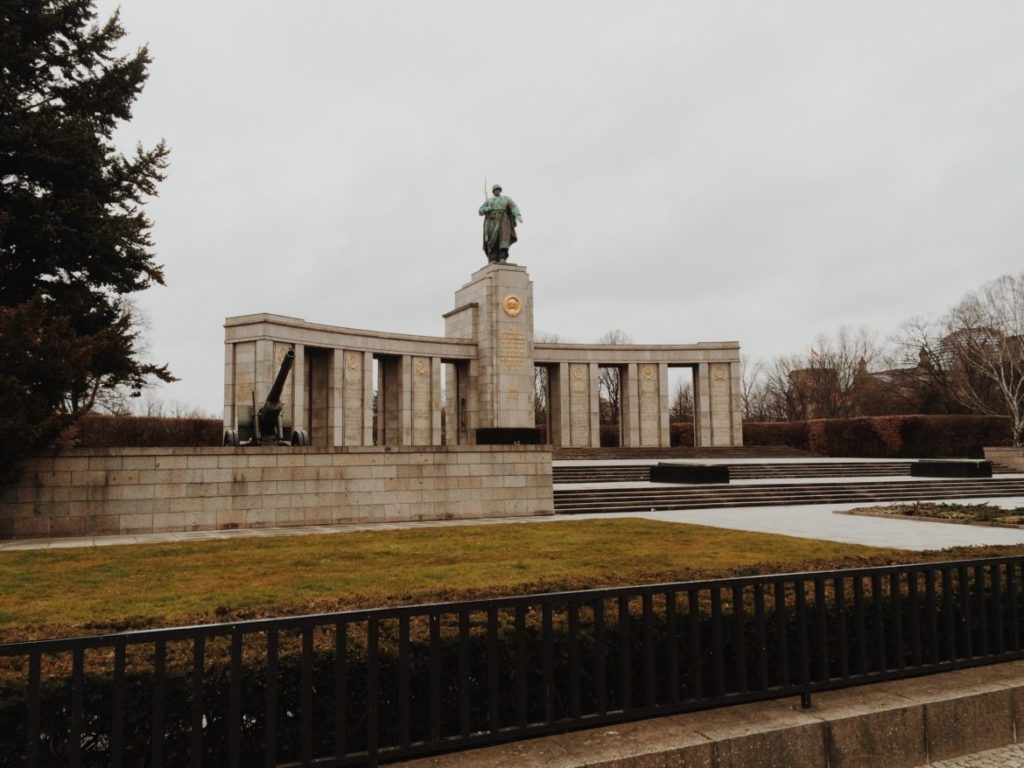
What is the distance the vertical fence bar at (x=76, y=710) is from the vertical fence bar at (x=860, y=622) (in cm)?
373

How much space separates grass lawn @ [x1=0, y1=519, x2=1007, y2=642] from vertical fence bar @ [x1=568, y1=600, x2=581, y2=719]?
114cm

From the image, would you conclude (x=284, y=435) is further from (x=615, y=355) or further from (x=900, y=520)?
(x=615, y=355)

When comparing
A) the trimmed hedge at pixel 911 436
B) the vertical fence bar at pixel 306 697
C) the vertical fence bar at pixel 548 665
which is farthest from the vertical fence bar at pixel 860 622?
the trimmed hedge at pixel 911 436

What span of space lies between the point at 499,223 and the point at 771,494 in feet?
58.2

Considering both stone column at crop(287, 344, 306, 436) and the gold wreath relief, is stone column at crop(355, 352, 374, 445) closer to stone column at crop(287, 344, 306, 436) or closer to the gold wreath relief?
stone column at crop(287, 344, 306, 436)

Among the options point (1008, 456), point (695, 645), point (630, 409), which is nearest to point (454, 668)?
point (695, 645)

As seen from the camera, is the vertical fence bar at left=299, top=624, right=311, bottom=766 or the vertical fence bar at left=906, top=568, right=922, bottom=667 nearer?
the vertical fence bar at left=299, top=624, right=311, bottom=766

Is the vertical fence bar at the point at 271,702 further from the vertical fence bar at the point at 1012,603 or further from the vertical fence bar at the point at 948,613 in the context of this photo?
the vertical fence bar at the point at 1012,603

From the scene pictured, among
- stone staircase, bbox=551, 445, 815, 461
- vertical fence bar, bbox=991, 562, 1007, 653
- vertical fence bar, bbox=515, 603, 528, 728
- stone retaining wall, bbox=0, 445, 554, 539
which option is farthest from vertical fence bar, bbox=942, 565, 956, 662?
stone staircase, bbox=551, 445, 815, 461

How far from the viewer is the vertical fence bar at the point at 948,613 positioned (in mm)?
4316

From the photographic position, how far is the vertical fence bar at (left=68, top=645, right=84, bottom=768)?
8.81 ft

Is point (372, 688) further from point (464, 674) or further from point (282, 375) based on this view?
point (282, 375)

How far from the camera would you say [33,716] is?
263 cm

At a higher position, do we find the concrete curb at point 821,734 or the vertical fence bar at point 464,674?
the vertical fence bar at point 464,674
